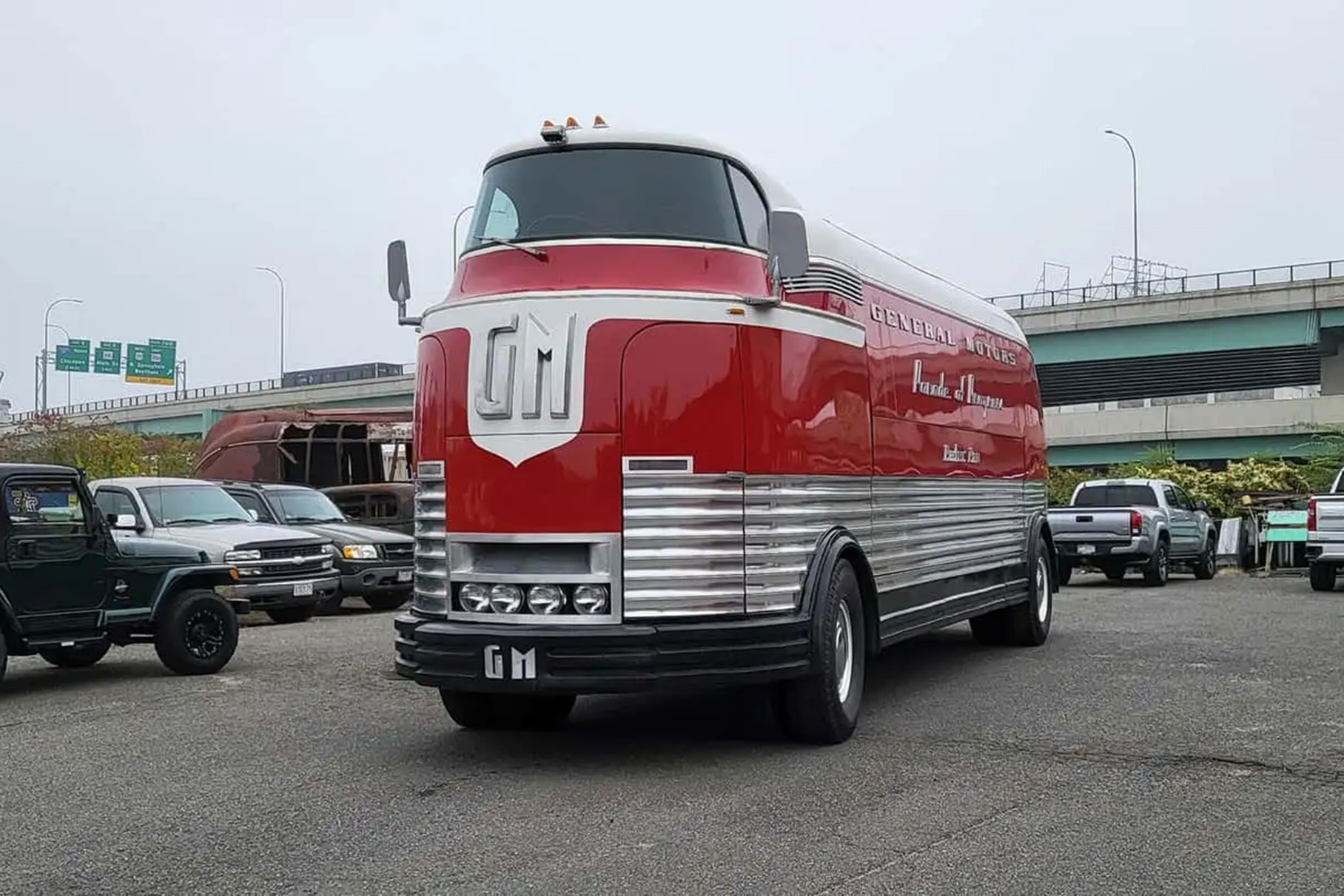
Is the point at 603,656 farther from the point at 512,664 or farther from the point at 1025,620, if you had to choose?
the point at 1025,620

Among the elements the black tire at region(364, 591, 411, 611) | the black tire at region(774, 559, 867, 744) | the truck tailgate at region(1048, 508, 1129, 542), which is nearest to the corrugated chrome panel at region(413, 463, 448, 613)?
the black tire at region(774, 559, 867, 744)

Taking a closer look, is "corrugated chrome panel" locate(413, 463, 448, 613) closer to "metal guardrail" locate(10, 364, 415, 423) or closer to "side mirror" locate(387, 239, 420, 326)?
"side mirror" locate(387, 239, 420, 326)

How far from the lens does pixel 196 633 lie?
12094mm

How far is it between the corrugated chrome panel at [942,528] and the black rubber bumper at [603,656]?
176 cm

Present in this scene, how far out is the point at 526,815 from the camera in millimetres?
6754

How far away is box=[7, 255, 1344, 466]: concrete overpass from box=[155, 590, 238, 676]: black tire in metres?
38.1

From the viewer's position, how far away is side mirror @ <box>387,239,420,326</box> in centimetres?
905

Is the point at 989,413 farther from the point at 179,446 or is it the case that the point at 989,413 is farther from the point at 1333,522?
the point at 179,446

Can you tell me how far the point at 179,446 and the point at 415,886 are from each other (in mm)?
36936

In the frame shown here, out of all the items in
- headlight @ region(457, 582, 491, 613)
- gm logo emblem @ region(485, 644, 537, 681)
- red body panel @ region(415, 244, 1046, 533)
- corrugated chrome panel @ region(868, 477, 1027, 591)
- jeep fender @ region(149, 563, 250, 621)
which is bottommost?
gm logo emblem @ region(485, 644, 537, 681)

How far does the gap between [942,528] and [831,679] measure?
3028 millimetres

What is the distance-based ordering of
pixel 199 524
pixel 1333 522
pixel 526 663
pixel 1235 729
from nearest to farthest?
1. pixel 526 663
2. pixel 1235 729
3. pixel 199 524
4. pixel 1333 522

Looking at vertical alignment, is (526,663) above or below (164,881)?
above

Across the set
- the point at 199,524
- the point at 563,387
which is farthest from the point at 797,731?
the point at 199,524
